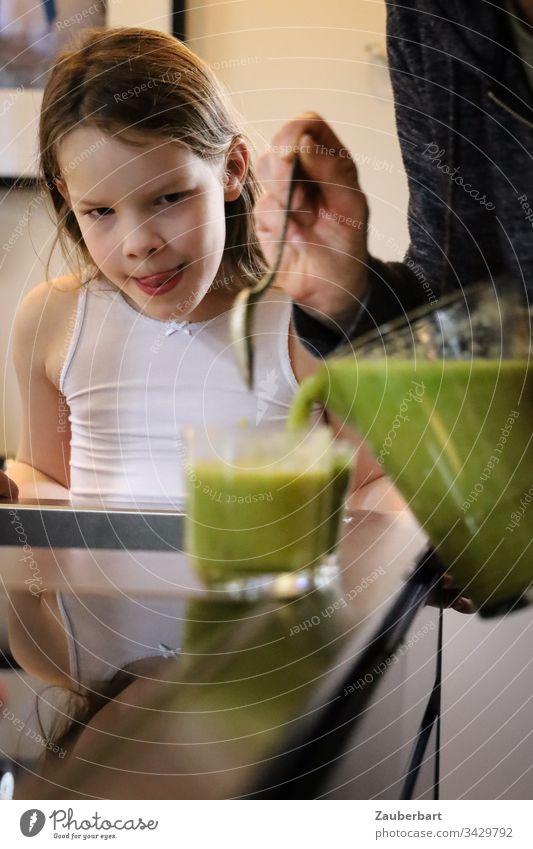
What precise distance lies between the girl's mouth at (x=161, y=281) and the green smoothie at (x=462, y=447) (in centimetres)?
8

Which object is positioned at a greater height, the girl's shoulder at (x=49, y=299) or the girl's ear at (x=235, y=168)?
the girl's ear at (x=235, y=168)

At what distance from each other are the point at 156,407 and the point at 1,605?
4.1 inches

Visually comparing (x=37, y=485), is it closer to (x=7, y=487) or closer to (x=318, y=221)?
(x=7, y=487)

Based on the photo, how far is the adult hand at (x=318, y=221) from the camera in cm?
34

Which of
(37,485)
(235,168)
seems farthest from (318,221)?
(37,485)

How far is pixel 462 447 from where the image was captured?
344 millimetres

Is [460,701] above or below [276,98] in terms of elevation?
below

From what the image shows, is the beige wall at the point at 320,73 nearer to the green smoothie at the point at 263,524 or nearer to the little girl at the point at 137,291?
the little girl at the point at 137,291

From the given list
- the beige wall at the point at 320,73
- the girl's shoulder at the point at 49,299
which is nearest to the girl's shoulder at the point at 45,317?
the girl's shoulder at the point at 49,299

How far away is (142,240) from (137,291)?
2 cm

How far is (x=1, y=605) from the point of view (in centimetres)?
32

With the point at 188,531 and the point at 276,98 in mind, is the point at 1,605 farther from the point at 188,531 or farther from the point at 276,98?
the point at 276,98

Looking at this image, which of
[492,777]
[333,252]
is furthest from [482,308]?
[492,777]

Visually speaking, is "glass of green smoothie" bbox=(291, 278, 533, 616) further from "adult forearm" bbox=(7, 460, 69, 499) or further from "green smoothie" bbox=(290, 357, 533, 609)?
"adult forearm" bbox=(7, 460, 69, 499)
